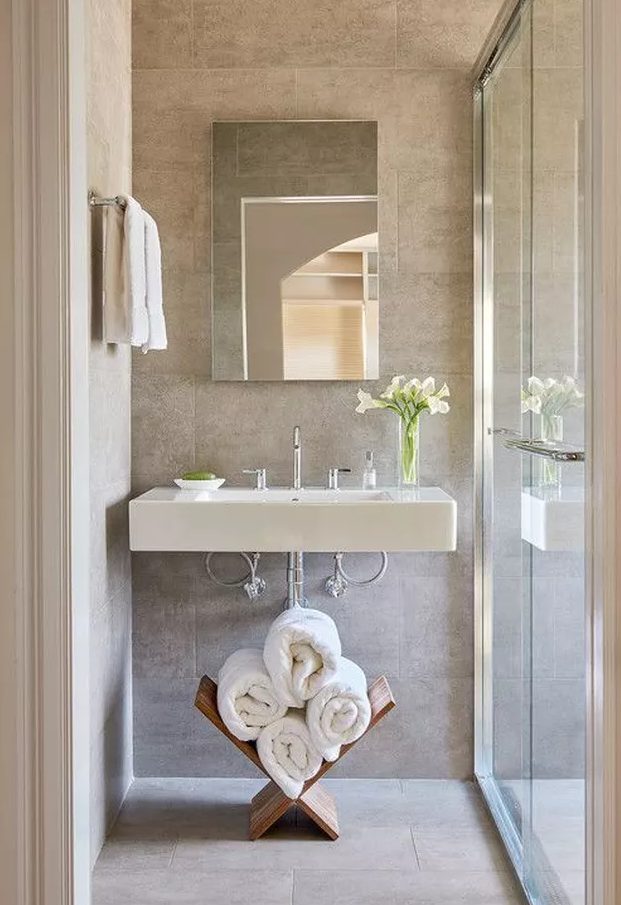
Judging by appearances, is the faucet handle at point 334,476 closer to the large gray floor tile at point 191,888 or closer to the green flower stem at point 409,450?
the green flower stem at point 409,450

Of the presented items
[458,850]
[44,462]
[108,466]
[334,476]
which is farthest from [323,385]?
[44,462]

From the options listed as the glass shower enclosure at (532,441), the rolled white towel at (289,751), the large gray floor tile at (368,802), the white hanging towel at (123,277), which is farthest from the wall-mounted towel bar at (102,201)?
the large gray floor tile at (368,802)

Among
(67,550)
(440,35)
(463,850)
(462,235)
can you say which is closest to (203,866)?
(463,850)

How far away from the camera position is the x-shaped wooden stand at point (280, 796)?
2.78 m

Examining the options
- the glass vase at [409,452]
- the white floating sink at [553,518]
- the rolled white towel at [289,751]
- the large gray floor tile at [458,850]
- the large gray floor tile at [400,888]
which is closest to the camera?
the white floating sink at [553,518]

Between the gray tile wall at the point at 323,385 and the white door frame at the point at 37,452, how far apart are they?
1.66 meters

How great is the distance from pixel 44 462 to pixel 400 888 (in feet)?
5.24

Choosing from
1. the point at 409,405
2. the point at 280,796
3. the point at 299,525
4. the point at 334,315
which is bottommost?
the point at 280,796

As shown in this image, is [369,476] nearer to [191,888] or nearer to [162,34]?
[191,888]

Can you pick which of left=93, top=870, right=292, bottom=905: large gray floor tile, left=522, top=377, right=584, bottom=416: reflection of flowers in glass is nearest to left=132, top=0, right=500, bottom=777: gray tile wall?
left=93, top=870, right=292, bottom=905: large gray floor tile

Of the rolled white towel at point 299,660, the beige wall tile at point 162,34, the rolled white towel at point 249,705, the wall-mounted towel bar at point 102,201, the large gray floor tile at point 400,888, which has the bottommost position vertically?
the large gray floor tile at point 400,888

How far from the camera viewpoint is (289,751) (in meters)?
2.73

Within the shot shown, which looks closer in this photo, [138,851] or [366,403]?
[138,851]

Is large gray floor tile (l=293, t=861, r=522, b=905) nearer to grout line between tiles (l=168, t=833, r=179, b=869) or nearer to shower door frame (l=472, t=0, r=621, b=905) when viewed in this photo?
grout line between tiles (l=168, t=833, r=179, b=869)
